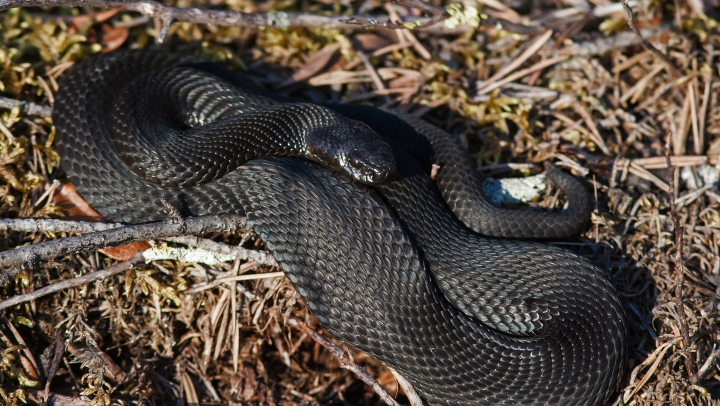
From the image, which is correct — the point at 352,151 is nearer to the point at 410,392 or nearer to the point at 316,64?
the point at 316,64

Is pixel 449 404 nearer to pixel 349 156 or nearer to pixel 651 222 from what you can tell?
pixel 349 156

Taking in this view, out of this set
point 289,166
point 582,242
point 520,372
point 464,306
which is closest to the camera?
point 520,372

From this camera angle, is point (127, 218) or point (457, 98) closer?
point (127, 218)

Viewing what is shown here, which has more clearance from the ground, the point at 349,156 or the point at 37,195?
the point at 349,156

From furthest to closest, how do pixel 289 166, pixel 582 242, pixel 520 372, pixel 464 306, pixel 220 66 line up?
pixel 220 66 → pixel 582 242 → pixel 289 166 → pixel 464 306 → pixel 520 372

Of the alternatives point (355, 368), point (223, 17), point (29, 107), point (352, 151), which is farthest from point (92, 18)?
point (355, 368)

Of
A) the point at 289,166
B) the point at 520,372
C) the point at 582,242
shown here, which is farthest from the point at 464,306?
the point at 289,166

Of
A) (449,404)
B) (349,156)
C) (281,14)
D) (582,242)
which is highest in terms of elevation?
(281,14)
